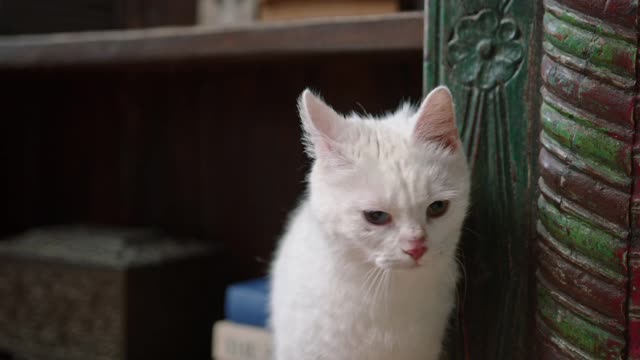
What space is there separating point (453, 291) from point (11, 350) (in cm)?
90

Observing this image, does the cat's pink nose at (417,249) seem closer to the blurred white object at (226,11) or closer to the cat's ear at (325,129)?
the cat's ear at (325,129)

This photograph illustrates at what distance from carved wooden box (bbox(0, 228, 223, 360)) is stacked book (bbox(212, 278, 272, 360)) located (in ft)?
0.52

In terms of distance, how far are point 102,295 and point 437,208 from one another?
0.69m

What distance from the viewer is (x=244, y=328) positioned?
1106 millimetres

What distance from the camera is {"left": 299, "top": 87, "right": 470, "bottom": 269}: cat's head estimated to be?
72 cm

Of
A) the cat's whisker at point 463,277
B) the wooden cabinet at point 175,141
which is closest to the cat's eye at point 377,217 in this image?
the cat's whisker at point 463,277

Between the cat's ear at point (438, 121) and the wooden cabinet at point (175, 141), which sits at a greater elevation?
the cat's ear at point (438, 121)

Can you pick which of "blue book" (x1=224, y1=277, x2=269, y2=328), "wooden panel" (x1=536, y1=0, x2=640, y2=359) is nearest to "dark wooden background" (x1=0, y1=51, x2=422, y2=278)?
"blue book" (x1=224, y1=277, x2=269, y2=328)

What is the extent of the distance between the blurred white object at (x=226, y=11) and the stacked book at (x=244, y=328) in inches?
20.4

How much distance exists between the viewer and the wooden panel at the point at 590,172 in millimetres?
670

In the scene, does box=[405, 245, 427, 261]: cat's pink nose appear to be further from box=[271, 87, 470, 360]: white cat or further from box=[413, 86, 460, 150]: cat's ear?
box=[413, 86, 460, 150]: cat's ear

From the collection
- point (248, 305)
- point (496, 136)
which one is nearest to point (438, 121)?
point (496, 136)

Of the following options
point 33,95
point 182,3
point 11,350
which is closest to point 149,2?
point 182,3

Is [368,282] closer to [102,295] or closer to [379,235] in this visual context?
[379,235]
